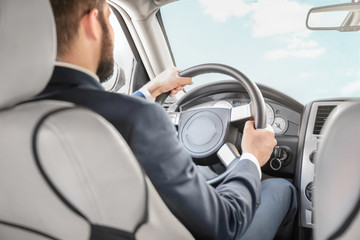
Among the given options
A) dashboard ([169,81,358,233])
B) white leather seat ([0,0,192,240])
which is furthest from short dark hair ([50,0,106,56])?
dashboard ([169,81,358,233])

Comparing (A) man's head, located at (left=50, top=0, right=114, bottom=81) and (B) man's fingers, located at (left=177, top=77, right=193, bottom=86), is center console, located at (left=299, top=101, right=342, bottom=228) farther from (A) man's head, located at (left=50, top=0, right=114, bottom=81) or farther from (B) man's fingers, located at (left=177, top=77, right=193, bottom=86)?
(A) man's head, located at (left=50, top=0, right=114, bottom=81)

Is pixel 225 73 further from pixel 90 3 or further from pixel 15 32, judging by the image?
pixel 15 32

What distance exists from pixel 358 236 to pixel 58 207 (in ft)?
1.90

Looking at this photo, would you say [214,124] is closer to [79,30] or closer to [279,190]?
[279,190]

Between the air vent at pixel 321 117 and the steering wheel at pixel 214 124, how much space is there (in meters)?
0.45

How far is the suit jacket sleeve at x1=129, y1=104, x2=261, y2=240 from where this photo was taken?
79 cm

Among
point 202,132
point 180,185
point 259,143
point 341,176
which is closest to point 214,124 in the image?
point 202,132

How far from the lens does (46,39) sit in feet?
2.52

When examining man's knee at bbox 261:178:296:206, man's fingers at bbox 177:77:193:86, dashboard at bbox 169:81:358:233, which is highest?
man's fingers at bbox 177:77:193:86

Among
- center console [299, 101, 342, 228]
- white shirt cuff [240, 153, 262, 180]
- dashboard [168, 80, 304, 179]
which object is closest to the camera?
white shirt cuff [240, 153, 262, 180]

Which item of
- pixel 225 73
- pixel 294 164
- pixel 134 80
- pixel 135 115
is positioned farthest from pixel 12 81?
pixel 134 80

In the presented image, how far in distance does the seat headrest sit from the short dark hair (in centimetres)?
12

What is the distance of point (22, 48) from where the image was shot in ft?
2.48

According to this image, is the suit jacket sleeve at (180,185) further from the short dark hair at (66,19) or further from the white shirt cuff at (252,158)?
the short dark hair at (66,19)
